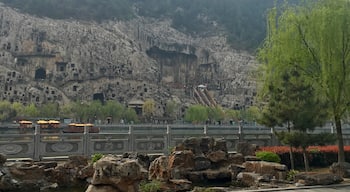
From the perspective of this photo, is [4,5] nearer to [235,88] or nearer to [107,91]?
[107,91]

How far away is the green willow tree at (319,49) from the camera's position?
38.4 feet

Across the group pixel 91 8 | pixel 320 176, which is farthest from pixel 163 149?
pixel 91 8

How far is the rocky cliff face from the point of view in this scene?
69.2m

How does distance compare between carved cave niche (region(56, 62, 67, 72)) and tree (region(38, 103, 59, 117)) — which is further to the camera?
carved cave niche (region(56, 62, 67, 72))

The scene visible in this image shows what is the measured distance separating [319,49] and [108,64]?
66.3 metres

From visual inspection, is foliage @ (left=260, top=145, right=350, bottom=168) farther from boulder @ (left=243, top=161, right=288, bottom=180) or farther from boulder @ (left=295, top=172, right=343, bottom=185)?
boulder @ (left=295, top=172, right=343, bottom=185)

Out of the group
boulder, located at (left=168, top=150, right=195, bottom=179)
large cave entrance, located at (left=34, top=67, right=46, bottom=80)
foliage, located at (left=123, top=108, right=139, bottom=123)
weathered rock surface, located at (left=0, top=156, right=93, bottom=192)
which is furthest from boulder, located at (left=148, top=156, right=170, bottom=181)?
large cave entrance, located at (left=34, top=67, right=46, bottom=80)

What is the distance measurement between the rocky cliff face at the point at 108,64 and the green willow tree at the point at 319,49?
58953mm

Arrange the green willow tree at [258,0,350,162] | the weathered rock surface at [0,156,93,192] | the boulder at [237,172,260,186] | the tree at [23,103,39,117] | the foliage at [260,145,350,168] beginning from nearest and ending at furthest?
the boulder at [237,172,260,186] < the weathered rock surface at [0,156,93,192] < the green willow tree at [258,0,350,162] < the foliage at [260,145,350,168] < the tree at [23,103,39,117]

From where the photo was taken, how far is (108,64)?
7556cm

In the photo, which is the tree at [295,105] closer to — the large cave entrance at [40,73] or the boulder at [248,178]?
the boulder at [248,178]

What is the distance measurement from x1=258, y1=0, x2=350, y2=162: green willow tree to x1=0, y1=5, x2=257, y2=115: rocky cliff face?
2321 inches

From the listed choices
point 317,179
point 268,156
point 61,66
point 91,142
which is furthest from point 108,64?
point 317,179

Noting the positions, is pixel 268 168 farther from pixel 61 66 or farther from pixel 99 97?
pixel 61 66
